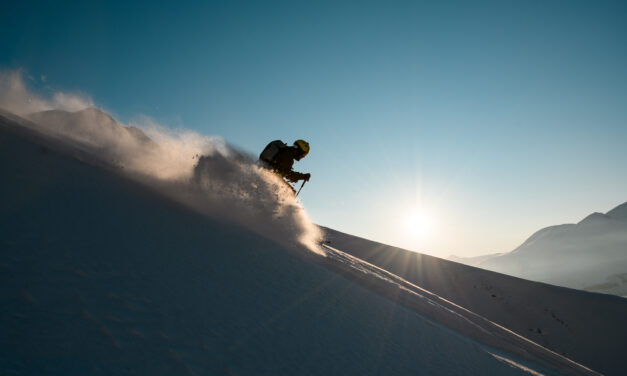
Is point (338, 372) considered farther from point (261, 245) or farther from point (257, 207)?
point (257, 207)

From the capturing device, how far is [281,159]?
10586 millimetres

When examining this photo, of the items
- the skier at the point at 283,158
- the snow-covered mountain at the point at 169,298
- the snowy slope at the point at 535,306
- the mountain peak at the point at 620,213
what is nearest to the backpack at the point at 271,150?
the skier at the point at 283,158

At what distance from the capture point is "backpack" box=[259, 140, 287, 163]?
1045 centimetres

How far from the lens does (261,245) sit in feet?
17.1

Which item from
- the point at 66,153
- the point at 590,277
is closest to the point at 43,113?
the point at 66,153

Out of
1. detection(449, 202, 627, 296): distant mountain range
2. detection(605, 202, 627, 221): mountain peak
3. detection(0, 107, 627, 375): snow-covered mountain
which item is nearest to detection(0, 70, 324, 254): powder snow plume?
detection(0, 107, 627, 375): snow-covered mountain

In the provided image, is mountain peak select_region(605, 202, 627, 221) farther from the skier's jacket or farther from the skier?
the skier's jacket

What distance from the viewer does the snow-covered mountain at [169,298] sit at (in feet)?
5.82

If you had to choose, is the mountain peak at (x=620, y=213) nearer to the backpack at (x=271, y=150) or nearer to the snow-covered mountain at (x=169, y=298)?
the backpack at (x=271, y=150)

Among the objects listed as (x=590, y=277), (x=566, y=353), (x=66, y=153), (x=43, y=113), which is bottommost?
(x=566, y=353)

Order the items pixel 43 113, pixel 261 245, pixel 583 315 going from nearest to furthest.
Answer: pixel 261 245 < pixel 583 315 < pixel 43 113

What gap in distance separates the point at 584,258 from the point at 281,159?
400ft

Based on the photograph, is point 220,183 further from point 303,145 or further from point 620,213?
point 620,213

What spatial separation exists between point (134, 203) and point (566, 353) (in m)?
14.9
